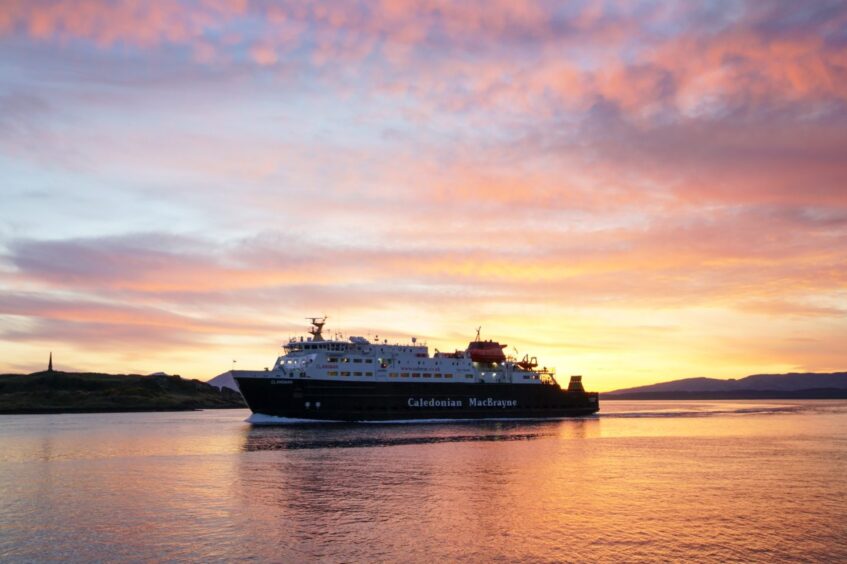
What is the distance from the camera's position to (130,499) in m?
34.5

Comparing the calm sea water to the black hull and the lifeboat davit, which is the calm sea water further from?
the lifeboat davit

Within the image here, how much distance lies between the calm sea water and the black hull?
59.7 feet

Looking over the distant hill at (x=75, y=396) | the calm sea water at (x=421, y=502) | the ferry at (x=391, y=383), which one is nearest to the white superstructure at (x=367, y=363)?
the ferry at (x=391, y=383)

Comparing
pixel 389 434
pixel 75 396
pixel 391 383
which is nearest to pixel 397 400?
pixel 391 383

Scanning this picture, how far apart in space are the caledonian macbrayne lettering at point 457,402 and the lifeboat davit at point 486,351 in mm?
6251

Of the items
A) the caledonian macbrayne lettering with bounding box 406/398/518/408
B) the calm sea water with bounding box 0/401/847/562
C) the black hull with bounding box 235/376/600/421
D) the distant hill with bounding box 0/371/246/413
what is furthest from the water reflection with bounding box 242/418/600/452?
the distant hill with bounding box 0/371/246/413

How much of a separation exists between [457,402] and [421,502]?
63.2m

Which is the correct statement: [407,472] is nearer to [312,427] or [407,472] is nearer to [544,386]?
[312,427]

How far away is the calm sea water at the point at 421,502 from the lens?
24766 millimetres

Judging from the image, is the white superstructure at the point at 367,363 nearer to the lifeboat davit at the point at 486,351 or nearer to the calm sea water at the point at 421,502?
the lifeboat davit at the point at 486,351

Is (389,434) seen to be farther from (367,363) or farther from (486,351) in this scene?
(486,351)

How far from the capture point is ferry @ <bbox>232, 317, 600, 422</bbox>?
81.2m

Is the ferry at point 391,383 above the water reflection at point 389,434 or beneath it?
above

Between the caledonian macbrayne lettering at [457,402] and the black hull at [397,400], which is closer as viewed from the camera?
the black hull at [397,400]
